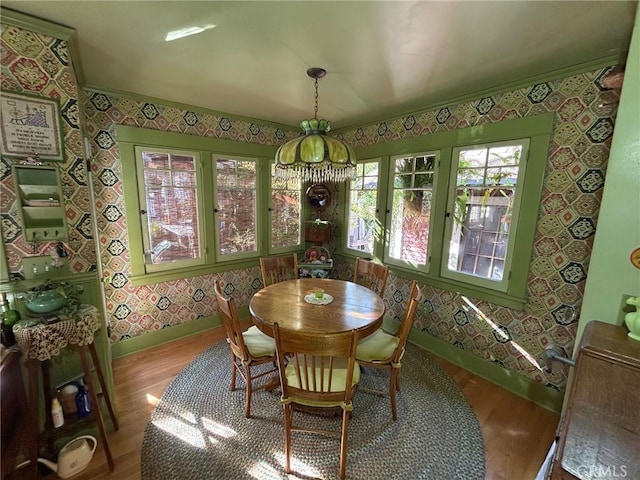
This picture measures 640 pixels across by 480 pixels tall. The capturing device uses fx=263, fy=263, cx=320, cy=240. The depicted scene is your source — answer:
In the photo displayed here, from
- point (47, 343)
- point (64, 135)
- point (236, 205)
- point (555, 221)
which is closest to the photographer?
point (47, 343)

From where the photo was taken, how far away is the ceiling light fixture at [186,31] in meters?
1.47

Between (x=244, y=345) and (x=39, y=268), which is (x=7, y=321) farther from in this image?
(x=244, y=345)

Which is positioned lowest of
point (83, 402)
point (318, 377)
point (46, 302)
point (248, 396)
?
point (248, 396)

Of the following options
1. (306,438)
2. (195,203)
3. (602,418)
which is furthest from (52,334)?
(602,418)

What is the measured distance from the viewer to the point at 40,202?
59.6 inches

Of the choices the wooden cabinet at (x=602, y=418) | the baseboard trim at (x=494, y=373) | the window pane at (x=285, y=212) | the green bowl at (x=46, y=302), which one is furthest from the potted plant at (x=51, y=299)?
the baseboard trim at (x=494, y=373)

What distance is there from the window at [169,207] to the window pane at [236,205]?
27 centimetres

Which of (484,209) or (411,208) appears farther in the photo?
(411,208)

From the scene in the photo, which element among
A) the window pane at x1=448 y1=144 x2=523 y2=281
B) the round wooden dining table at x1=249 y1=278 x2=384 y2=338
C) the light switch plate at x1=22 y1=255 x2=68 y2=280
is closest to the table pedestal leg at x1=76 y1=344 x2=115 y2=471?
the light switch plate at x1=22 y1=255 x2=68 y2=280

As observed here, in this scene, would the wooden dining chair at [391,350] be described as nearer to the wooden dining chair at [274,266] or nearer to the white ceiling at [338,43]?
the wooden dining chair at [274,266]

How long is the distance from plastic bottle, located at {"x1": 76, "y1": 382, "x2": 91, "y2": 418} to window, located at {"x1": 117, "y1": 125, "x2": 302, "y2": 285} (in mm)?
1200

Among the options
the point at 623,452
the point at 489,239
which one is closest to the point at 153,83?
the point at 489,239

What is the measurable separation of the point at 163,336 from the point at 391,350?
2371 mm

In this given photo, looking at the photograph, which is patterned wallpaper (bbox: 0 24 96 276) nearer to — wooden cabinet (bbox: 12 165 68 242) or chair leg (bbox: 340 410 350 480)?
wooden cabinet (bbox: 12 165 68 242)
